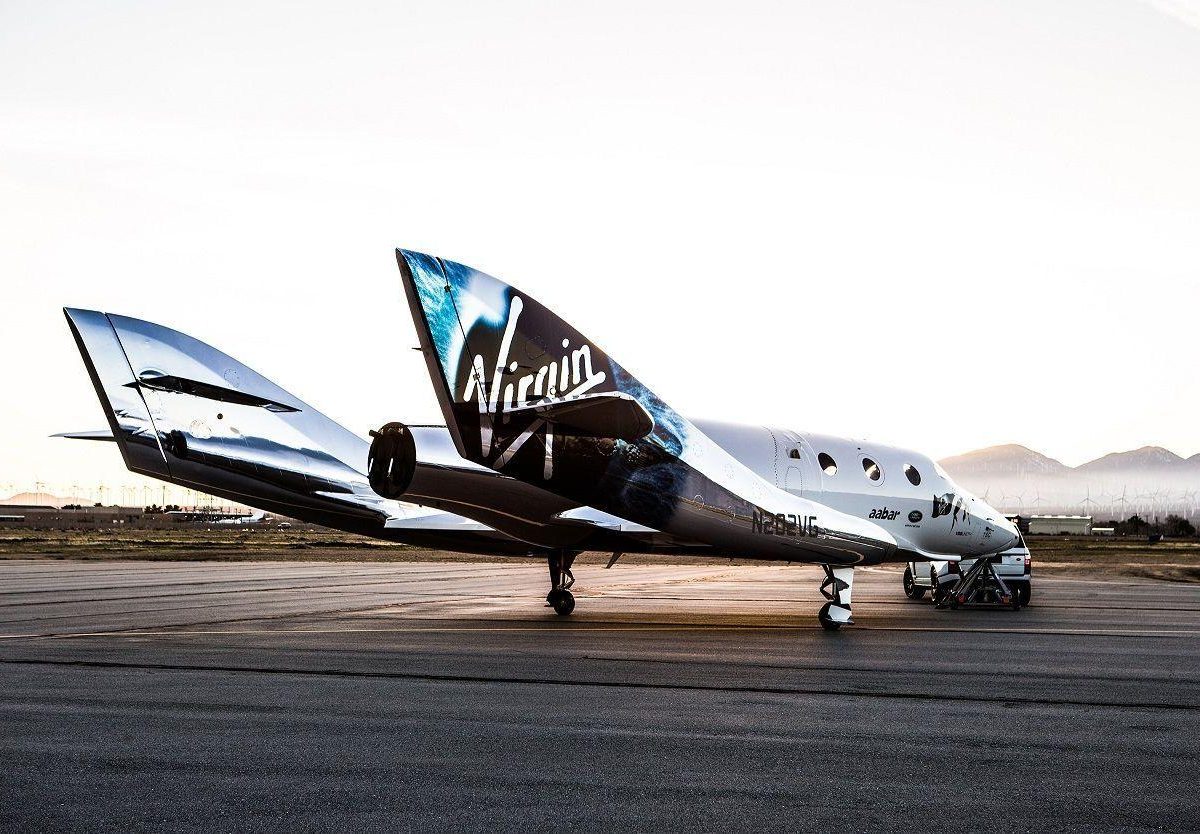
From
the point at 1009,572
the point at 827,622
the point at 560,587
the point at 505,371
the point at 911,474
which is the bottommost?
Result: the point at 827,622

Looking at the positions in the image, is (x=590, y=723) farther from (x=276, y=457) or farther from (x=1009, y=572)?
(x=1009, y=572)

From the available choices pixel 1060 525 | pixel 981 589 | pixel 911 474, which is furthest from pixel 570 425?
pixel 1060 525

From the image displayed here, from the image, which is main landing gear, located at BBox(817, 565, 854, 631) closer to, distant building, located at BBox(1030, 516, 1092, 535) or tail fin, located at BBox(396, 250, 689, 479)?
tail fin, located at BBox(396, 250, 689, 479)

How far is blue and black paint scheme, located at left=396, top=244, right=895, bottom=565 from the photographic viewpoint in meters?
16.1

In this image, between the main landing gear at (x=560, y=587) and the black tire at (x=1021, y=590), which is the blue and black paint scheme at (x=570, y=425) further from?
the black tire at (x=1021, y=590)

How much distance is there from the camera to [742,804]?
707 centimetres

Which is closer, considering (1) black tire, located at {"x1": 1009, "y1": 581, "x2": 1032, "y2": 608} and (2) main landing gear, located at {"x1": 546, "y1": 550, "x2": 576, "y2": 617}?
(2) main landing gear, located at {"x1": 546, "y1": 550, "x2": 576, "y2": 617}

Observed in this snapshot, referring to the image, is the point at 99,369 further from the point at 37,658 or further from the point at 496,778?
the point at 496,778

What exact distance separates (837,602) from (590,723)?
11.0m

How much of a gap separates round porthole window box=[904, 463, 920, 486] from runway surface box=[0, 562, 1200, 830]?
11.2 feet

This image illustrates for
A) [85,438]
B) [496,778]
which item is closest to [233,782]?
[496,778]

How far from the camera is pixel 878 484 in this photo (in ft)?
76.6

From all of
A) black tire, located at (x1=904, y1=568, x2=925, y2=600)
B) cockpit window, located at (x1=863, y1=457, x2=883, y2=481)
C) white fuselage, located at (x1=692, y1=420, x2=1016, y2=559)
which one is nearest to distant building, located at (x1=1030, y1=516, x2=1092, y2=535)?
black tire, located at (x1=904, y1=568, x2=925, y2=600)

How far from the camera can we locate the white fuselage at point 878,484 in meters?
21.5
